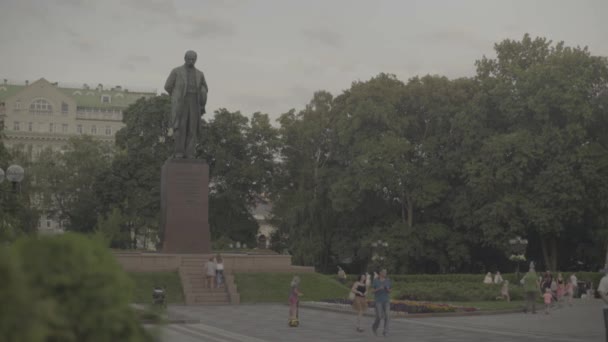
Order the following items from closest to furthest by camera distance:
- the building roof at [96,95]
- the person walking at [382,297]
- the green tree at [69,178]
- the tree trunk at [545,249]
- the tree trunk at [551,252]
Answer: the person walking at [382,297] → the tree trunk at [551,252] → the tree trunk at [545,249] → the green tree at [69,178] → the building roof at [96,95]

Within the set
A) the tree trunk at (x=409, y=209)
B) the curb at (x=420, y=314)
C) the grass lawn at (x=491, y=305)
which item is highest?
the tree trunk at (x=409, y=209)

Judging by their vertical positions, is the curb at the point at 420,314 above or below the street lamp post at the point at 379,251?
below

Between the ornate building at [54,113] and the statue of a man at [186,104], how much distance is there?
72.3m

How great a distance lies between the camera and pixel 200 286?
104 feet

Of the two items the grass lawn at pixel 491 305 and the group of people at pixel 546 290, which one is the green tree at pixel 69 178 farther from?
the grass lawn at pixel 491 305

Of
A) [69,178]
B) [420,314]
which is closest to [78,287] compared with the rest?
[420,314]

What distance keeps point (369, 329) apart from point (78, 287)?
55.0 feet

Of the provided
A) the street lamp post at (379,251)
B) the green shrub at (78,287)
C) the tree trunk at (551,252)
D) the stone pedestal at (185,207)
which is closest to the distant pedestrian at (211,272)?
the stone pedestal at (185,207)

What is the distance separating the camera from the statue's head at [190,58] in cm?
3375

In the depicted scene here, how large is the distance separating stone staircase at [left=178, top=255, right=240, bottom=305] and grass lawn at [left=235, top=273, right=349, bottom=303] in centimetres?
51

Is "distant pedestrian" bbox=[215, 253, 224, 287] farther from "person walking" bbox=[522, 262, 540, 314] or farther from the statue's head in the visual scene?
"person walking" bbox=[522, 262, 540, 314]

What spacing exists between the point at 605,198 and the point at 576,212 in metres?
1.75

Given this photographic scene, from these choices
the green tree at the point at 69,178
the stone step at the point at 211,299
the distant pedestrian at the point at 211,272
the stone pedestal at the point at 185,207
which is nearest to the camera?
the stone step at the point at 211,299

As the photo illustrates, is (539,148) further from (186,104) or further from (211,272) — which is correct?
(211,272)
